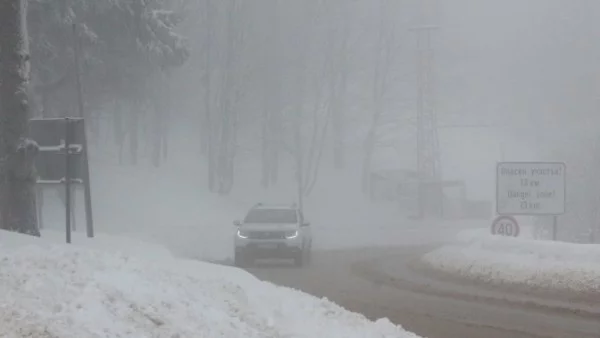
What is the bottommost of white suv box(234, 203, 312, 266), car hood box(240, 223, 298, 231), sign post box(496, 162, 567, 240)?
white suv box(234, 203, 312, 266)

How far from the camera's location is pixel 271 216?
30.2 m

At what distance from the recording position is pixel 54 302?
9938 millimetres

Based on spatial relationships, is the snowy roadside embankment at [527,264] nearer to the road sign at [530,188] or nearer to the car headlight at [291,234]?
the road sign at [530,188]

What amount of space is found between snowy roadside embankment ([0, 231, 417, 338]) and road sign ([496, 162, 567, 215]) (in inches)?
501

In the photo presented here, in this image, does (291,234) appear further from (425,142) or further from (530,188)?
(425,142)

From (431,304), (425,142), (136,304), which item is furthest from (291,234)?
(425,142)

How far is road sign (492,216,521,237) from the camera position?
26.7 m

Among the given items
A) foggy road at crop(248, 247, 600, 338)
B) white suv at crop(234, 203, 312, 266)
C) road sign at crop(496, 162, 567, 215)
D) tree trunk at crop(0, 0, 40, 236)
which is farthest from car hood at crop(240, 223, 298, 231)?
tree trunk at crop(0, 0, 40, 236)

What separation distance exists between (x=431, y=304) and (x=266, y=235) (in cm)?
982

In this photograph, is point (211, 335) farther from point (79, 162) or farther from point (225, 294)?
point (79, 162)

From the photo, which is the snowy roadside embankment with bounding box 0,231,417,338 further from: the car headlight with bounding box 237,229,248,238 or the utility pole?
the utility pole

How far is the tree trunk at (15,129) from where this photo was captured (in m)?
20.0

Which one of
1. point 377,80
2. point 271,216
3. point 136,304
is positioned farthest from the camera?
point 377,80

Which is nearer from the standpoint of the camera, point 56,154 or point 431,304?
point 431,304
